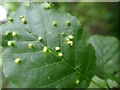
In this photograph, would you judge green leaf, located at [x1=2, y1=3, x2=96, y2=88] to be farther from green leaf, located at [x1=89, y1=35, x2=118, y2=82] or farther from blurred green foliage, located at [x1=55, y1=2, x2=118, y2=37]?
blurred green foliage, located at [x1=55, y1=2, x2=118, y2=37]

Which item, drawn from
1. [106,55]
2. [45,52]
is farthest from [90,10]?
[45,52]

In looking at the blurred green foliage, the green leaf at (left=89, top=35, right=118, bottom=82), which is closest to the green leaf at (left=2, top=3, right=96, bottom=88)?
the green leaf at (left=89, top=35, right=118, bottom=82)

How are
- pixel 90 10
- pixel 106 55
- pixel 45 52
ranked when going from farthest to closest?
pixel 90 10 < pixel 106 55 < pixel 45 52

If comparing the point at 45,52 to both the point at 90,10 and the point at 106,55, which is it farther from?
the point at 90,10

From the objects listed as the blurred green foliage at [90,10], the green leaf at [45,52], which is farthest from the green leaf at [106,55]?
the blurred green foliage at [90,10]

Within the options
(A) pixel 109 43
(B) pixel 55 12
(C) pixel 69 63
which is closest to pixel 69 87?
(C) pixel 69 63

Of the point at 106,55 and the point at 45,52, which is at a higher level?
the point at 45,52
